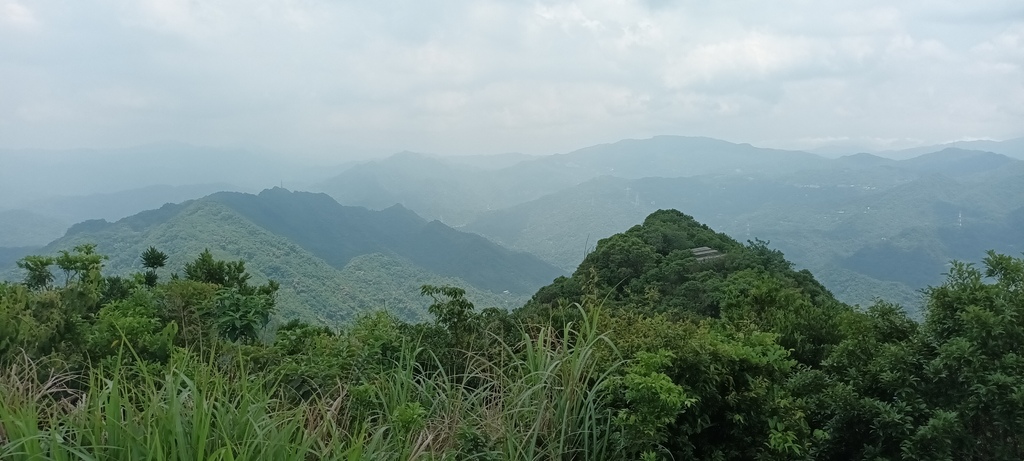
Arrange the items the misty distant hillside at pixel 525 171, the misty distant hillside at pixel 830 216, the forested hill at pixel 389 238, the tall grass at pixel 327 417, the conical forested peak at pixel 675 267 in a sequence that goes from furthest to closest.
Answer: the misty distant hillside at pixel 525 171 → the misty distant hillside at pixel 830 216 → the forested hill at pixel 389 238 → the conical forested peak at pixel 675 267 → the tall grass at pixel 327 417

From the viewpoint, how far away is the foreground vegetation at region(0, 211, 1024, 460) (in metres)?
2.13

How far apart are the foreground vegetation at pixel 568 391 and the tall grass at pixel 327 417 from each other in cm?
Result: 1

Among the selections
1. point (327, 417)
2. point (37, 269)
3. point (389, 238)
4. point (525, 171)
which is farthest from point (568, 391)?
point (525, 171)

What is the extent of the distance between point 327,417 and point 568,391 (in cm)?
97

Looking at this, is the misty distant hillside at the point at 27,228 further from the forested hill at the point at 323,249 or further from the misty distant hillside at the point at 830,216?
the misty distant hillside at the point at 830,216

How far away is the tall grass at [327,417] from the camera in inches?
77.6

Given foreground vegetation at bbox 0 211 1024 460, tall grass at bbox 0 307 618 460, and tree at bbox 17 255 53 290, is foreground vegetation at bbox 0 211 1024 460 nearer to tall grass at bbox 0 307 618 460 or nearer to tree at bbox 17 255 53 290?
tall grass at bbox 0 307 618 460

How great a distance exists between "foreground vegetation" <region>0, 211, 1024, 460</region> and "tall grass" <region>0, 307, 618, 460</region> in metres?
0.01

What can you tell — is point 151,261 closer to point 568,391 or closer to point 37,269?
point 37,269

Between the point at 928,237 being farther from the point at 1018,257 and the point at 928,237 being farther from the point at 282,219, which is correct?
the point at 1018,257

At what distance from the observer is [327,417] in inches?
90.8

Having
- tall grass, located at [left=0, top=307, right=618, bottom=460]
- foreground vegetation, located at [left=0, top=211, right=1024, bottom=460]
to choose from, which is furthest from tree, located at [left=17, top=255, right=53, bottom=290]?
tall grass, located at [left=0, top=307, right=618, bottom=460]

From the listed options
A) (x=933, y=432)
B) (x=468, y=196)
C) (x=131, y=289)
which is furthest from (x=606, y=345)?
(x=468, y=196)

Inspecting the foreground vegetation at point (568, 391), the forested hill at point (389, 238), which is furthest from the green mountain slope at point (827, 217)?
the foreground vegetation at point (568, 391)
